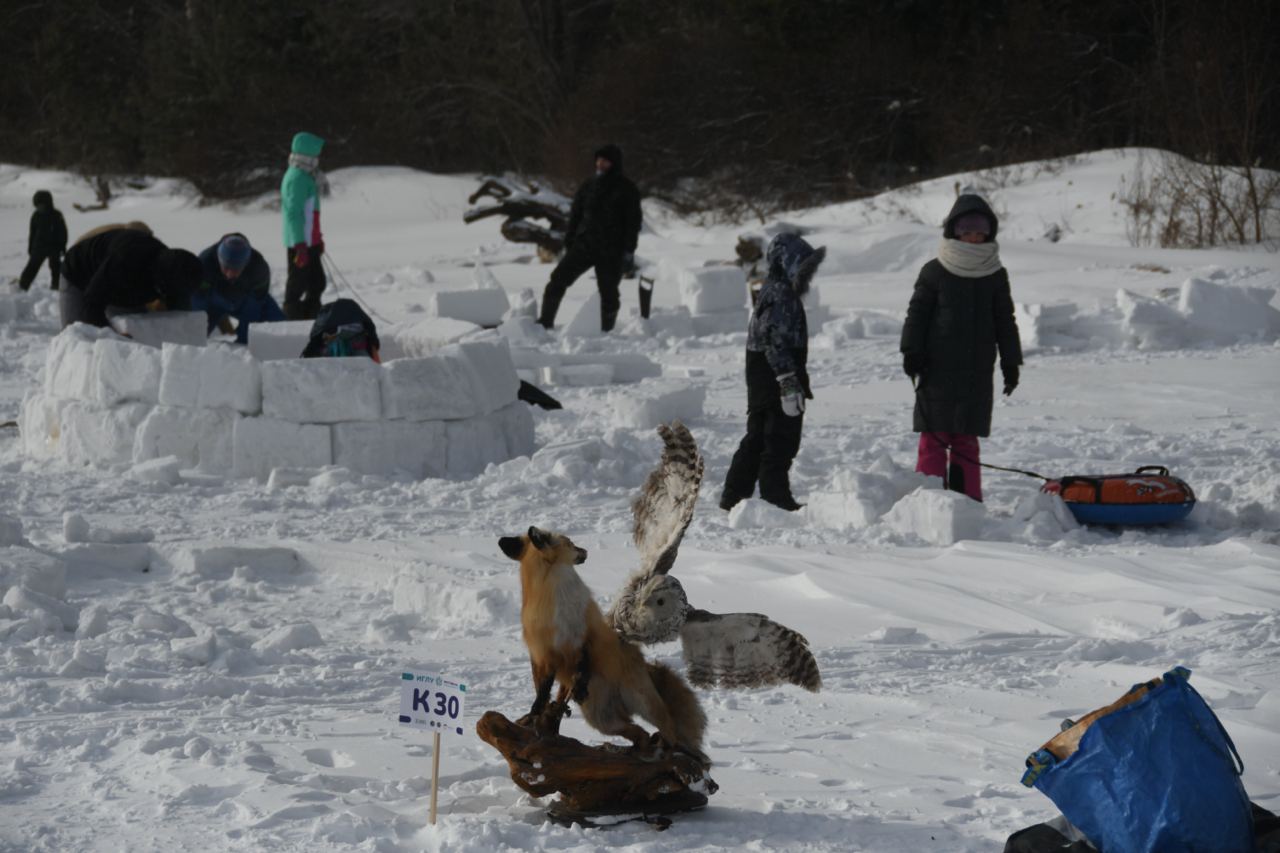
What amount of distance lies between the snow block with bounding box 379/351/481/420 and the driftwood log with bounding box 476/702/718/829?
489 centimetres

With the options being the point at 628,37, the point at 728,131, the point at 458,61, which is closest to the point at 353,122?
the point at 458,61

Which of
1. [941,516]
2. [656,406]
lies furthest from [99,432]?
[941,516]

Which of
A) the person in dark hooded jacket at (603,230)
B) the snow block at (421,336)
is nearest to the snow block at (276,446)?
the snow block at (421,336)

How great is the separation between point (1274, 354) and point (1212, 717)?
8.48 metres

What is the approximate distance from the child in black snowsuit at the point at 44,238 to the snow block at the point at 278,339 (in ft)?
24.2

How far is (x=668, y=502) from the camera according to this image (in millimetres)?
3436

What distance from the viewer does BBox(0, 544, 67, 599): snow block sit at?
18.1 ft

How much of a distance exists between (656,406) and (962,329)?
2.63 meters

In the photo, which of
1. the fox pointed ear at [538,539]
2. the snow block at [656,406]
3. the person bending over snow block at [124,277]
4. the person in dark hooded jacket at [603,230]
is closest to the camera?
the fox pointed ear at [538,539]

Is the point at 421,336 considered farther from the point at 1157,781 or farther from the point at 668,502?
the point at 1157,781

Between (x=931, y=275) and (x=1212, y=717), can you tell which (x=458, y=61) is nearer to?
(x=931, y=275)

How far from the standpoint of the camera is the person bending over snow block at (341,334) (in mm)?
8406

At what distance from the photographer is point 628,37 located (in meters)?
28.0

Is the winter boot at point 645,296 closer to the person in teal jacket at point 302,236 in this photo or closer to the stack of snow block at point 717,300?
the stack of snow block at point 717,300
